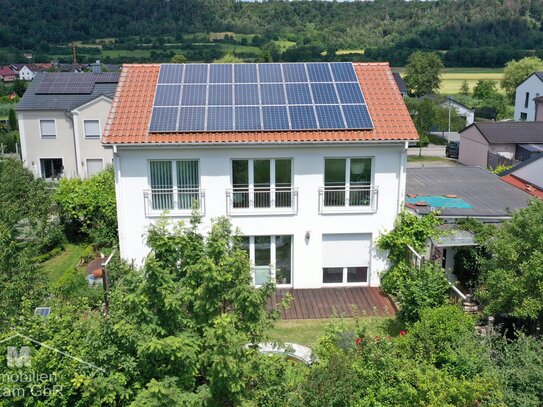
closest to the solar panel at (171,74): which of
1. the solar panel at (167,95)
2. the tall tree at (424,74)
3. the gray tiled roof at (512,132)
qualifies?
the solar panel at (167,95)

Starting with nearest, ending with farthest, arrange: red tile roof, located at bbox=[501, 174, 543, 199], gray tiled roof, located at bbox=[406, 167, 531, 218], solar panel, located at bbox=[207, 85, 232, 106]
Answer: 1. solar panel, located at bbox=[207, 85, 232, 106]
2. gray tiled roof, located at bbox=[406, 167, 531, 218]
3. red tile roof, located at bbox=[501, 174, 543, 199]

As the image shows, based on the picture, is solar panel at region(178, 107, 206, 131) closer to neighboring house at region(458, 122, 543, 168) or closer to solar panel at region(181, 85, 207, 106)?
solar panel at region(181, 85, 207, 106)

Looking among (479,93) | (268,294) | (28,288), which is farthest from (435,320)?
(479,93)

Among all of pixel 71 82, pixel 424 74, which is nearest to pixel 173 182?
pixel 71 82

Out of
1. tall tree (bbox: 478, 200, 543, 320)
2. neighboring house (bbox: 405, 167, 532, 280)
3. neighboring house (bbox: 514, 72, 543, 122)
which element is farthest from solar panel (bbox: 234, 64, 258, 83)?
neighboring house (bbox: 514, 72, 543, 122)

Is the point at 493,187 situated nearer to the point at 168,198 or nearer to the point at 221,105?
the point at 221,105

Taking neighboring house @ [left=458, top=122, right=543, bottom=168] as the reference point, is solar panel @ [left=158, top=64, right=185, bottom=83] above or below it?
above

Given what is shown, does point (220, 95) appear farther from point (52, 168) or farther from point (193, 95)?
point (52, 168)
